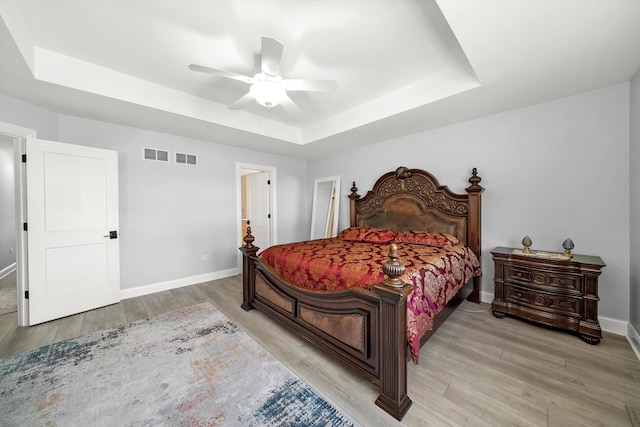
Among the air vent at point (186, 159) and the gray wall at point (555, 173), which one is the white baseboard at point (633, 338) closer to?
the gray wall at point (555, 173)

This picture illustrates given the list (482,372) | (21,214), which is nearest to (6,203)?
(21,214)

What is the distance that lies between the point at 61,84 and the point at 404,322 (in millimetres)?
3677

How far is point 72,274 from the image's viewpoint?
115 inches

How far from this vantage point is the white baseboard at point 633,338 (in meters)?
2.03

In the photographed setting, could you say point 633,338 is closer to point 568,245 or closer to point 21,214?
point 568,245

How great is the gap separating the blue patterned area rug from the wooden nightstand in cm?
231

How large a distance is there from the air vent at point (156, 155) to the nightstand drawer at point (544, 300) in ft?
16.3

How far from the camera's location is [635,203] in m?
2.21

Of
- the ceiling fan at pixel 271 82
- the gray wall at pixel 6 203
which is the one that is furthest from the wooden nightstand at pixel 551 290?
the gray wall at pixel 6 203

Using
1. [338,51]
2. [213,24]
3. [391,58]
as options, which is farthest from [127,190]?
[391,58]

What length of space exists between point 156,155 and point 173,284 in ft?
6.71

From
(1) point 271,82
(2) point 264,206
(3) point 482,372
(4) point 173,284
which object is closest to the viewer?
(3) point 482,372

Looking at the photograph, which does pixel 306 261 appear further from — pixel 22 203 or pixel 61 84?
pixel 22 203

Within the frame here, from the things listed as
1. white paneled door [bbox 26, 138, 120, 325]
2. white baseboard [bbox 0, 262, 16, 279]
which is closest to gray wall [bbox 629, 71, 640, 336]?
white paneled door [bbox 26, 138, 120, 325]
